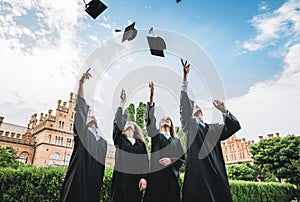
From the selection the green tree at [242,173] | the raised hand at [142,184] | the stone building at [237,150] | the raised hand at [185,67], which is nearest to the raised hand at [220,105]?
the raised hand at [185,67]

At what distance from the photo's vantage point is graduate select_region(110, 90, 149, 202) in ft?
8.25

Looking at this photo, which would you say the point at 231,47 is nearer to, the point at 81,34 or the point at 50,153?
the point at 81,34

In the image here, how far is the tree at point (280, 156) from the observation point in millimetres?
14592

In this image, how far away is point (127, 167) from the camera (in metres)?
2.65

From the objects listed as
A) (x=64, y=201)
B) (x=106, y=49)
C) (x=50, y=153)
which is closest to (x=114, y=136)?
(x=64, y=201)

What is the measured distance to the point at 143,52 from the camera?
3959 mm

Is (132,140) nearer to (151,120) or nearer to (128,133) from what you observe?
(128,133)

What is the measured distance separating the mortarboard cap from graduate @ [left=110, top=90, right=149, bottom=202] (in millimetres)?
1023

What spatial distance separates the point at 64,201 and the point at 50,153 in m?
27.9

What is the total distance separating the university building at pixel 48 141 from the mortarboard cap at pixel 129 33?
81.1 feet

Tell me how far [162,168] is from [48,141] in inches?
1101

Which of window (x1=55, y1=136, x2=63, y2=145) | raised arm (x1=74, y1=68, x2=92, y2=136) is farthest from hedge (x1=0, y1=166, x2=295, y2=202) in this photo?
window (x1=55, y1=136, x2=63, y2=145)

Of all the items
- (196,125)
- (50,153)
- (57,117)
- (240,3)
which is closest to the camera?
(196,125)

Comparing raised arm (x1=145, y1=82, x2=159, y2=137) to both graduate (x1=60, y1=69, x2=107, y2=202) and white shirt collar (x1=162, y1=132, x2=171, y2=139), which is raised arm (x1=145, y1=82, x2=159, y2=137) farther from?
graduate (x1=60, y1=69, x2=107, y2=202)
